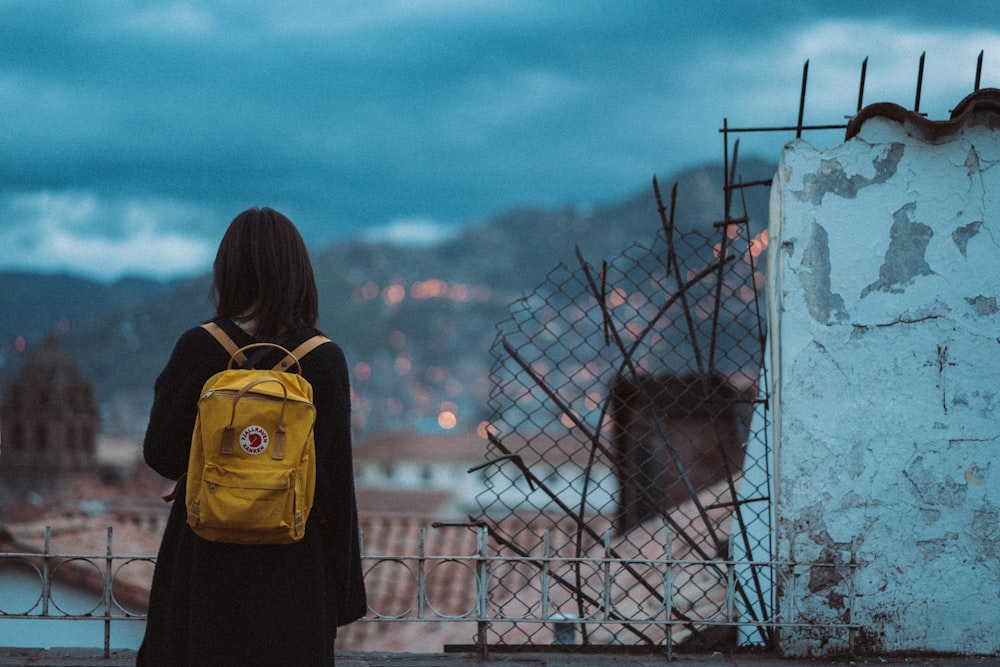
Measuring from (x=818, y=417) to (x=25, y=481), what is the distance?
4902 centimetres

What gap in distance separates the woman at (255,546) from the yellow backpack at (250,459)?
0.13 meters

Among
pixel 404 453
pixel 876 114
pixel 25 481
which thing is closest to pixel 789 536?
pixel 876 114

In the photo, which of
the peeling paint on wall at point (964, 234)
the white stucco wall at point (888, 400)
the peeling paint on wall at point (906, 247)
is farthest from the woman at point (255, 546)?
the peeling paint on wall at point (964, 234)

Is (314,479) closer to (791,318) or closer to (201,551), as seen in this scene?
(201,551)

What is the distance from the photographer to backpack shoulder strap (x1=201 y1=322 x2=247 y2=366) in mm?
2137

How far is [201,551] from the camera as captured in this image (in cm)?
213

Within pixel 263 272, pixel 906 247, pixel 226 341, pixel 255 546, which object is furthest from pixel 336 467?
pixel 906 247

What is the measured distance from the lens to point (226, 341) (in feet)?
7.09

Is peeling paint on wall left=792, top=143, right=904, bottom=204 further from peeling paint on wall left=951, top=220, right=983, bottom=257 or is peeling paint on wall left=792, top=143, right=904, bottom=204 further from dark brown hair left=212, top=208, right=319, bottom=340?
dark brown hair left=212, top=208, right=319, bottom=340

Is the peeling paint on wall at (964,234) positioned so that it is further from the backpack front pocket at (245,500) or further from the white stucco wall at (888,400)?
the backpack front pocket at (245,500)

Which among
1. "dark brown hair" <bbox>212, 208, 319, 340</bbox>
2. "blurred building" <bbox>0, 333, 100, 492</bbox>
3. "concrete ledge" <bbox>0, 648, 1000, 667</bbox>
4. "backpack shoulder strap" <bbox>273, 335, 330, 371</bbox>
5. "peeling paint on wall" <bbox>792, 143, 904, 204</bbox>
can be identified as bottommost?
"blurred building" <bbox>0, 333, 100, 492</bbox>

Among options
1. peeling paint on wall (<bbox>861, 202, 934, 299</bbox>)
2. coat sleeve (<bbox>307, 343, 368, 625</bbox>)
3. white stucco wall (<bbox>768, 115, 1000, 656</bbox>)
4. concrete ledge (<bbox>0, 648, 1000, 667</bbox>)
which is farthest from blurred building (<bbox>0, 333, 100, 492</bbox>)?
peeling paint on wall (<bbox>861, 202, 934, 299</bbox>)

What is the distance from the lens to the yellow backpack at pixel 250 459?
198 centimetres

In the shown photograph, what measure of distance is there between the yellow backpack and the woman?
0.13m
